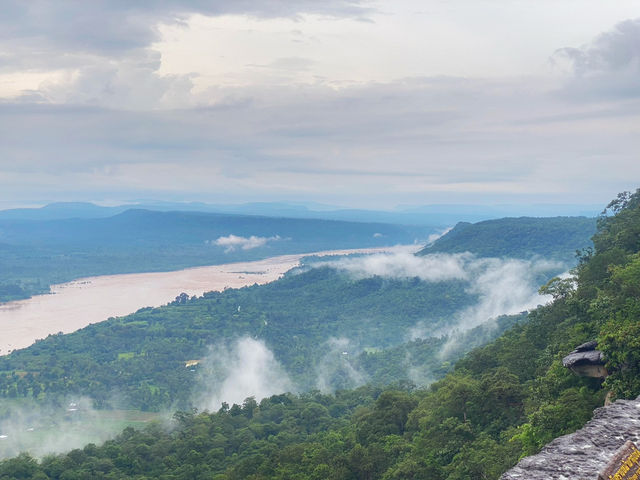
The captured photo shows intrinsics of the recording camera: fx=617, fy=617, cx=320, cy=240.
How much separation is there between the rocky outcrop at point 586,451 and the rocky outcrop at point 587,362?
7504 millimetres

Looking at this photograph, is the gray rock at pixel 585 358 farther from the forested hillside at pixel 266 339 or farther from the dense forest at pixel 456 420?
the forested hillside at pixel 266 339

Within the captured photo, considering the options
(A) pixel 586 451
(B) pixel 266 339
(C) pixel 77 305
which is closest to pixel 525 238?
(B) pixel 266 339

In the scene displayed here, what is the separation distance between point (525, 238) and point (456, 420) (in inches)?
4734

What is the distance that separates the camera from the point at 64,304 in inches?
6481

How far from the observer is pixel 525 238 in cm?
14188

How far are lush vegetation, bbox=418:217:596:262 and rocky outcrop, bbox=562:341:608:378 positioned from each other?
344 ft

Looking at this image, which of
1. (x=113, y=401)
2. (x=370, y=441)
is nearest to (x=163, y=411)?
(x=113, y=401)

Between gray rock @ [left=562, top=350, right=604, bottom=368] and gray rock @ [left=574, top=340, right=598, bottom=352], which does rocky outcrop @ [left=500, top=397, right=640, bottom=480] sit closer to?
gray rock @ [left=562, top=350, right=604, bottom=368]

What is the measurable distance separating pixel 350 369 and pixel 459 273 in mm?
50595

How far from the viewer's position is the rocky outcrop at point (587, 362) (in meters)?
21.1

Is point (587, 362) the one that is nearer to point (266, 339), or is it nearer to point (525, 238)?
point (266, 339)

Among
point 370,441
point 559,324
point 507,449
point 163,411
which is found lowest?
point 163,411

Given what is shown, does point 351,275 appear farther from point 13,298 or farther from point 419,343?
point 13,298

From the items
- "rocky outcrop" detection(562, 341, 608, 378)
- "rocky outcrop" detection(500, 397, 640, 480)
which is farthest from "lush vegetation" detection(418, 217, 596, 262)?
"rocky outcrop" detection(500, 397, 640, 480)
